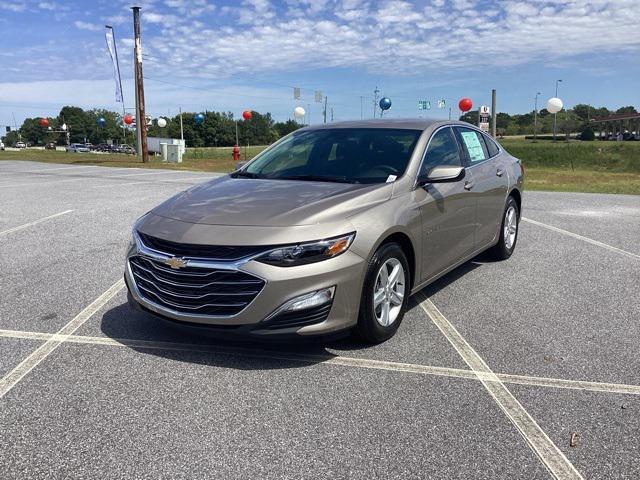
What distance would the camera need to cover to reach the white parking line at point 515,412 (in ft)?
8.32

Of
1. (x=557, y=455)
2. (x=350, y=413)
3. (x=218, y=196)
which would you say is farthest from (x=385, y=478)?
(x=218, y=196)

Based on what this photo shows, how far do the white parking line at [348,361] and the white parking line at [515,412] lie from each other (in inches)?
3.8

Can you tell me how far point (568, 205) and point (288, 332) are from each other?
1012 cm

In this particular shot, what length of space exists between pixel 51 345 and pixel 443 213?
10.3 feet

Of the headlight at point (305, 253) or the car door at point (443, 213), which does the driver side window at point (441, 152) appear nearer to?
the car door at point (443, 213)

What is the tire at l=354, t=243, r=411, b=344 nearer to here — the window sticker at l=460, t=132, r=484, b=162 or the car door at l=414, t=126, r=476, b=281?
the car door at l=414, t=126, r=476, b=281

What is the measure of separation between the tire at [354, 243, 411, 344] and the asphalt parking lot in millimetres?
131

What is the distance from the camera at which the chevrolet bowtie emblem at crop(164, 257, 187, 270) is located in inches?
136

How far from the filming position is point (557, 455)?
2.62 m

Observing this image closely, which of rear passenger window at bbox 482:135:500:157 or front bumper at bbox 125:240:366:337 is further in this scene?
rear passenger window at bbox 482:135:500:157

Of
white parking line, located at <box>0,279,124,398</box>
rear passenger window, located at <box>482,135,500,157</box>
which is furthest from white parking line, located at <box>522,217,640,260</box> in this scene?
white parking line, located at <box>0,279,124,398</box>

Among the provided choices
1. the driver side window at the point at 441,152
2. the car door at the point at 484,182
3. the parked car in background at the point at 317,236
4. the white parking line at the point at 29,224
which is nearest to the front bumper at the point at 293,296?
the parked car in background at the point at 317,236

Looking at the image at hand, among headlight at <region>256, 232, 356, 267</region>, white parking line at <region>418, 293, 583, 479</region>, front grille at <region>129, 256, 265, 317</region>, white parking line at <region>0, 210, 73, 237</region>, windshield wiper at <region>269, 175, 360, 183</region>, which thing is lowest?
white parking line at <region>418, 293, 583, 479</region>

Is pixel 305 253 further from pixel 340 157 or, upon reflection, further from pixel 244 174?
pixel 244 174
